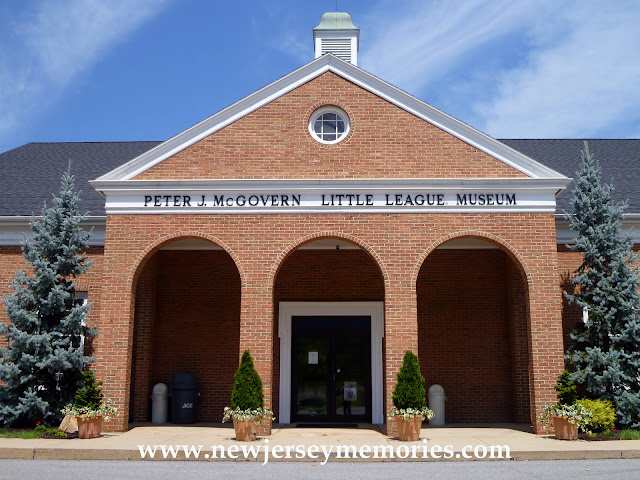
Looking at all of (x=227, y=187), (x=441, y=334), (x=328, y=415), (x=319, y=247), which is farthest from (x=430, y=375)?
(x=227, y=187)

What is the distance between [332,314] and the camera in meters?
16.5

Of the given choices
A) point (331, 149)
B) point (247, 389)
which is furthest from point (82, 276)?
point (331, 149)

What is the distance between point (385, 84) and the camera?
14695mm

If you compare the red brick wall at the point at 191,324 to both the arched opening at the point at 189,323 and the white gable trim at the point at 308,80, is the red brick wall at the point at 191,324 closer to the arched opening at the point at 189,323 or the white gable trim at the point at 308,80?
the arched opening at the point at 189,323

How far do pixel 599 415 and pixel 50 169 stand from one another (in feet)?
55.5

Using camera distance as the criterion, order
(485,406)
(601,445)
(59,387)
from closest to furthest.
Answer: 1. (601,445)
2. (59,387)
3. (485,406)

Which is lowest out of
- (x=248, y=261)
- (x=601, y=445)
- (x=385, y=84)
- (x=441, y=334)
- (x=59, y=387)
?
(x=601, y=445)

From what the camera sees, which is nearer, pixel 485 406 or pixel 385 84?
pixel 385 84

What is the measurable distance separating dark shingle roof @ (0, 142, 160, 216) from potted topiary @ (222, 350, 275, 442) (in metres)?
6.31

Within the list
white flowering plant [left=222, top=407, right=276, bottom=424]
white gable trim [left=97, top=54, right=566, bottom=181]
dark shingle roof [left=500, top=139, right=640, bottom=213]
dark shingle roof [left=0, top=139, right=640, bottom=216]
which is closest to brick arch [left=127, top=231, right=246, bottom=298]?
white gable trim [left=97, top=54, right=566, bottom=181]

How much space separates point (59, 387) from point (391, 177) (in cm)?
872

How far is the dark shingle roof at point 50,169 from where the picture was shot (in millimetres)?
17094

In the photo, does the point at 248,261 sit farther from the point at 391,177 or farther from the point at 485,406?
the point at 485,406

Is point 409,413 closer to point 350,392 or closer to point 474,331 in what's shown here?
point 350,392
